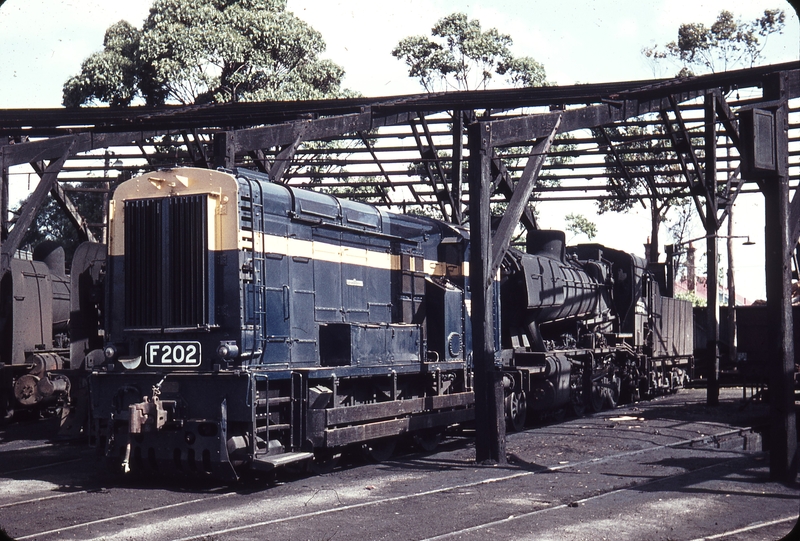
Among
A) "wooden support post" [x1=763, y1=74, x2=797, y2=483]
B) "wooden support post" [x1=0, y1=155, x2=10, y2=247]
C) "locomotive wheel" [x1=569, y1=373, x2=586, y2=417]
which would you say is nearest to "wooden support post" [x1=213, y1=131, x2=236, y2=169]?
"wooden support post" [x1=0, y1=155, x2=10, y2=247]

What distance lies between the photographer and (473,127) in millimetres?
11188

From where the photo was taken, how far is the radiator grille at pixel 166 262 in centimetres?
961

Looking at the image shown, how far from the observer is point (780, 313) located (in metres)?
9.42

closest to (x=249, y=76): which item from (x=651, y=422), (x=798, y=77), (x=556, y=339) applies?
(x=556, y=339)

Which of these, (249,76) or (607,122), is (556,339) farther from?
(249,76)

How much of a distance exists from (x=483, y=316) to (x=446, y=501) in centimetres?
313

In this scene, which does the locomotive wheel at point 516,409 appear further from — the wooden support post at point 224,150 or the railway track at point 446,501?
the wooden support post at point 224,150

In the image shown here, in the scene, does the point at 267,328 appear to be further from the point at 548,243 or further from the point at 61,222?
the point at 61,222

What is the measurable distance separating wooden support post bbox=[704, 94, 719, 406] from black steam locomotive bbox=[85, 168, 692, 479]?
6.30 m

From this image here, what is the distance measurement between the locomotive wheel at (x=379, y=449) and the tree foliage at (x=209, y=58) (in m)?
15.1

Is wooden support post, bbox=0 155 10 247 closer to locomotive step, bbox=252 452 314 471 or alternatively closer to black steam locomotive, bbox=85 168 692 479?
black steam locomotive, bbox=85 168 692 479

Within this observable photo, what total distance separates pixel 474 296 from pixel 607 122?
13.9 feet

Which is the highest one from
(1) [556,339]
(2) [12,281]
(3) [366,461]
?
(2) [12,281]

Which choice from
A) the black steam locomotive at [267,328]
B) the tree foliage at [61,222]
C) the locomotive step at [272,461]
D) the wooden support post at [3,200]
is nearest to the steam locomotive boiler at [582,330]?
the black steam locomotive at [267,328]
